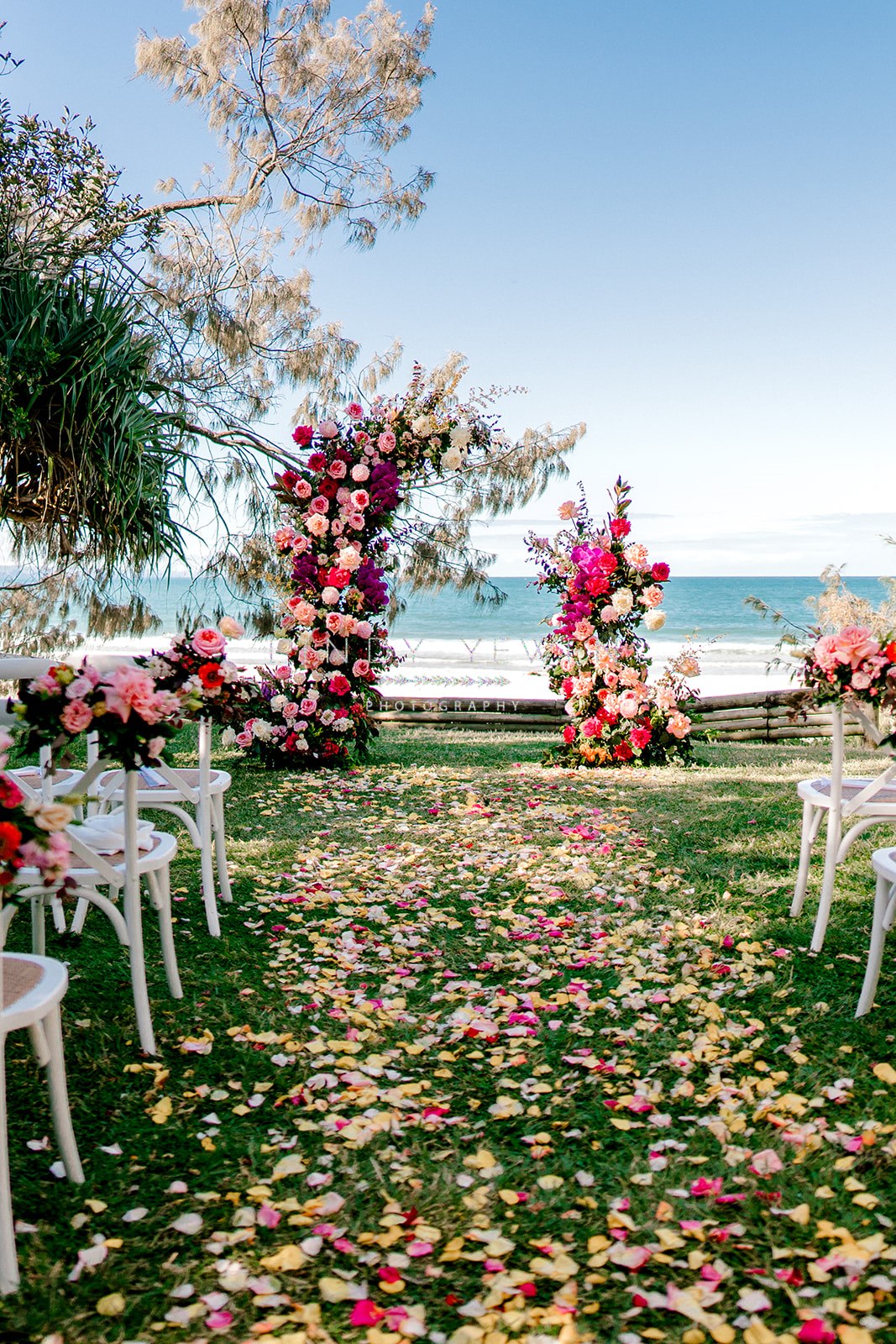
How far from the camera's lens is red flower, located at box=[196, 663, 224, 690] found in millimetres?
2367

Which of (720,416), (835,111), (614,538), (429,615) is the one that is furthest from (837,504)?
(614,538)

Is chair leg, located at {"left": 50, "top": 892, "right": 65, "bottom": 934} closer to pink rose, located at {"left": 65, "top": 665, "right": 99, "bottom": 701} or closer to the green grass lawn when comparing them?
the green grass lawn

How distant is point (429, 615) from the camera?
33.5 metres

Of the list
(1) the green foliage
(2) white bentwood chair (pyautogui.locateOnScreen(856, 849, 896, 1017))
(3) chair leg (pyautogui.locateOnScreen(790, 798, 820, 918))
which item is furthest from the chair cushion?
(1) the green foliage

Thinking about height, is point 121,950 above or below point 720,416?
below

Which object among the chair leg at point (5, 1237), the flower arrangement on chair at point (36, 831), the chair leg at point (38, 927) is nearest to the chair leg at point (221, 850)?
the chair leg at point (38, 927)

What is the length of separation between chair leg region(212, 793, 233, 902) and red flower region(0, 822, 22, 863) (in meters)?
2.08

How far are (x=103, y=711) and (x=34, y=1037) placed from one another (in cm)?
66

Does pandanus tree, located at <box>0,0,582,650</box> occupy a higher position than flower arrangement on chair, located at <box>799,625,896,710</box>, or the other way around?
pandanus tree, located at <box>0,0,582,650</box>

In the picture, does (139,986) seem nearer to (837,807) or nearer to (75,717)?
(75,717)

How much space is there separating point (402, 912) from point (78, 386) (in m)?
2.79

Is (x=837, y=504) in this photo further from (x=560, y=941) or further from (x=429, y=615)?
(x=560, y=941)

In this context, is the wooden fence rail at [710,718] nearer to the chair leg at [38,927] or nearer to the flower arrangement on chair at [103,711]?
the chair leg at [38,927]

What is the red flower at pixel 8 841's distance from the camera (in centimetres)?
132
